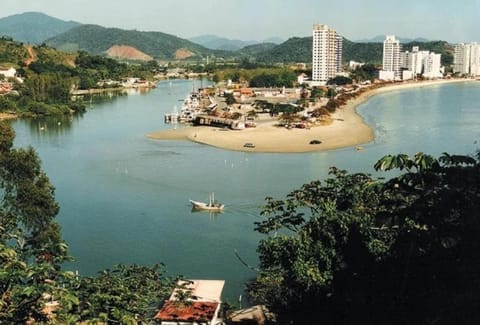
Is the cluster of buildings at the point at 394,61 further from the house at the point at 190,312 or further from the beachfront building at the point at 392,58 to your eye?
the house at the point at 190,312

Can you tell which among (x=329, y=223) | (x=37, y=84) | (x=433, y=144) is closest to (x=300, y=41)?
(x=37, y=84)

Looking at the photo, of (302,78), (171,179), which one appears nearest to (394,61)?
(302,78)

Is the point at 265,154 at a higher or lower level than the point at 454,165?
lower

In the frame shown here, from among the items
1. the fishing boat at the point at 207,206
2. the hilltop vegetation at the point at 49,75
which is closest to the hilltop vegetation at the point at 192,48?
the hilltop vegetation at the point at 49,75

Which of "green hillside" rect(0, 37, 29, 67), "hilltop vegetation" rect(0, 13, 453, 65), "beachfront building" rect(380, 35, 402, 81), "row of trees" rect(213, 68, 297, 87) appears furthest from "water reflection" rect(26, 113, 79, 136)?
"hilltop vegetation" rect(0, 13, 453, 65)

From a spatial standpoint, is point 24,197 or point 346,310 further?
point 24,197

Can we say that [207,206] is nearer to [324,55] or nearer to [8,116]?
[8,116]

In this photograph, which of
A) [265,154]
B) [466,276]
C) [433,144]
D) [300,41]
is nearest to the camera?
[466,276]

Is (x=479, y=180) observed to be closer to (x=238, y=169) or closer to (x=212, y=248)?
(x=212, y=248)
